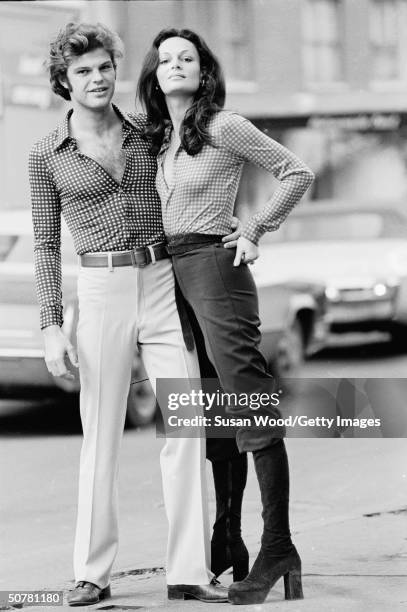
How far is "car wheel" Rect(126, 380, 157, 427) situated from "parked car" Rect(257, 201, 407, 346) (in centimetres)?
125

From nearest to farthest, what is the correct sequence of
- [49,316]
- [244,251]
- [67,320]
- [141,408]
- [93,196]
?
1. [244,251]
2. [93,196]
3. [49,316]
4. [67,320]
5. [141,408]

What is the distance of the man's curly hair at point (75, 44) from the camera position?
4.16 metres

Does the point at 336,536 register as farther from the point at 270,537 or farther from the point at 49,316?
the point at 49,316

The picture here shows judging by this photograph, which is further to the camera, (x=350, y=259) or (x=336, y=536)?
(x=350, y=259)

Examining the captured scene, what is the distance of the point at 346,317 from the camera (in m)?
6.37

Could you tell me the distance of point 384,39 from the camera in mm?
5852

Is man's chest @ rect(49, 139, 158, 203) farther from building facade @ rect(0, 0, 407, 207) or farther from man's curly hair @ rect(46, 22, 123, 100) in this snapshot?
building facade @ rect(0, 0, 407, 207)

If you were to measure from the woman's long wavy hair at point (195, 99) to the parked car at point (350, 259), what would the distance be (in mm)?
1930

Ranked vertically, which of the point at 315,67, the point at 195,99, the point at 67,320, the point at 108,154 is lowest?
the point at 67,320

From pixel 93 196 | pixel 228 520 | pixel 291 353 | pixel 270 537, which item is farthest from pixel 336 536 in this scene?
pixel 93 196

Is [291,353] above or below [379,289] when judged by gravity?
below

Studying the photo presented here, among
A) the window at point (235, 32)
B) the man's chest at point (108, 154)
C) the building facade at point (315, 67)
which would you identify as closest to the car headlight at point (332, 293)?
the building facade at point (315, 67)

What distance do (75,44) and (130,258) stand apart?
64cm

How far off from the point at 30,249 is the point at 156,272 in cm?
294
